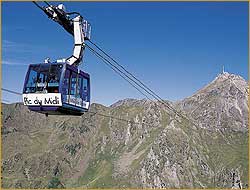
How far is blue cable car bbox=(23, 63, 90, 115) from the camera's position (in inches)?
898

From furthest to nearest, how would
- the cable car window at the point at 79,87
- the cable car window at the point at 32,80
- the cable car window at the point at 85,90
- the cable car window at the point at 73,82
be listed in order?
the cable car window at the point at 85,90 → the cable car window at the point at 79,87 → the cable car window at the point at 73,82 → the cable car window at the point at 32,80

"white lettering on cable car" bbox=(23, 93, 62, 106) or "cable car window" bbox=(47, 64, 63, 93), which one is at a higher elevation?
"cable car window" bbox=(47, 64, 63, 93)

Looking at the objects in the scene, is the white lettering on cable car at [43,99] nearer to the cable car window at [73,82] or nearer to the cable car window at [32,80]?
the cable car window at [32,80]

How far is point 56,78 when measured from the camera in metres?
23.2

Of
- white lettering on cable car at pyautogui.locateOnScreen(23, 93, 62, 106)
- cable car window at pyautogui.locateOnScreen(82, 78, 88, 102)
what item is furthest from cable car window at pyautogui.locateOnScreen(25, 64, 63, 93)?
cable car window at pyautogui.locateOnScreen(82, 78, 88, 102)

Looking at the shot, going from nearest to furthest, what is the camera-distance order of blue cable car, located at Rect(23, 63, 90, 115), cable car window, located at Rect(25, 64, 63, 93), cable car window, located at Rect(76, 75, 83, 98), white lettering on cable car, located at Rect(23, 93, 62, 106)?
white lettering on cable car, located at Rect(23, 93, 62, 106) → blue cable car, located at Rect(23, 63, 90, 115) → cable car window, located at Rect(25, 64, 63, 93) → cable car window, located at Rect(76, 75, 83, 98)

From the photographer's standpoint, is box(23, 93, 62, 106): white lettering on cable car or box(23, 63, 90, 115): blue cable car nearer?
box(23, 93, 62, 106): white lettering on cable car

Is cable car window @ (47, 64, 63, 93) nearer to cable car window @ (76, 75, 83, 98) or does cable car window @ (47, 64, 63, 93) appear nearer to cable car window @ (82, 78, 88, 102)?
cable car window @ (76, 75, 83, 98)

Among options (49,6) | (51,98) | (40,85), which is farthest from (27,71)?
(49,6)

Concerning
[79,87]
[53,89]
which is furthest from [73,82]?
→ [53,89]

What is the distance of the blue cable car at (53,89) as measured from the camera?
22.8m

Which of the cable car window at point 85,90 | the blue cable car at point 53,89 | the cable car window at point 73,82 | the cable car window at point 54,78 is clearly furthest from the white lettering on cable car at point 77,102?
the cable car window at point 54,78

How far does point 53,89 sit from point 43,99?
0.83m

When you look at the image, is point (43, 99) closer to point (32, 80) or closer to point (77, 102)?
point (32, 80)
